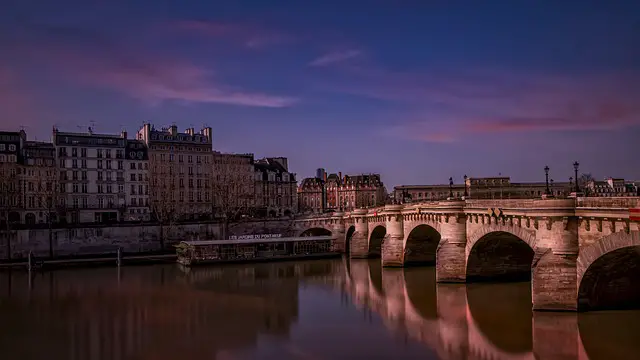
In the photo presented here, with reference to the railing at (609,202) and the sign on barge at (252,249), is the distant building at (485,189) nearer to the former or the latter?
the sign on barge at (252,249)

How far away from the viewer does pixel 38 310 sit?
143ft

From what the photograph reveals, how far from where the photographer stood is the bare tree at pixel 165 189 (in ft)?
311

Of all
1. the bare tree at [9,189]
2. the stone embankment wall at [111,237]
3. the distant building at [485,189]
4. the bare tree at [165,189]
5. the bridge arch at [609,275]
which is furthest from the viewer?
the distant building at [485,189]

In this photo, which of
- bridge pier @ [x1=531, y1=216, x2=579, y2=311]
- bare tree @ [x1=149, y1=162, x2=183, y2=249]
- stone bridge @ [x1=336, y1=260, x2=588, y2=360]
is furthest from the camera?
bare tree @ [x1=149, y1=162, x2=183, y2=249]

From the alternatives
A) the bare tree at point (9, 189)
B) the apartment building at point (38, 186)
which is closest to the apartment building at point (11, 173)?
the bare tree at point (9, 189)

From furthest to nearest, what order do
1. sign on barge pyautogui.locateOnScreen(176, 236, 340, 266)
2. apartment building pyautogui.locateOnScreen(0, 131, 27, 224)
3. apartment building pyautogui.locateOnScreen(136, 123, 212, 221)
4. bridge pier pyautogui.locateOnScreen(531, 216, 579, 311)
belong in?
apartment building pyautogui.locateOnScreen(136, 123, 212, 221)
apartment building pyautogui.locateOnScreen(0, 131, 27, 224)
sign on barge pyautogui.locateOnScreen(176, 236, 340, 266)
bridge pier pyautogui.locateOnScreen(531, 216, 579, 311)

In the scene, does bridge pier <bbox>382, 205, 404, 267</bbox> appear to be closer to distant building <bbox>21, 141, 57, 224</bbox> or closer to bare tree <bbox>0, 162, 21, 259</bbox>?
distant building <bbox>21, 141, 57, 224</bbox>

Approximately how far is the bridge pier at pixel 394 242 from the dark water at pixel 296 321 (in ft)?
14.4

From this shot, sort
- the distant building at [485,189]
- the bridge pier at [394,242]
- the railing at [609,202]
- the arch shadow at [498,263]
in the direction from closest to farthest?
the railing at [609,202] < the arch shadow at [498,263] < the bridge pier at [394,242] < the distant building at [485,189]

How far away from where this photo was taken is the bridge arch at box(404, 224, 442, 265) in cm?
6225

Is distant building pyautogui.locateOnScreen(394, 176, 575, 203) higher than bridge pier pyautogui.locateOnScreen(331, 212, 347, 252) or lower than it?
higher

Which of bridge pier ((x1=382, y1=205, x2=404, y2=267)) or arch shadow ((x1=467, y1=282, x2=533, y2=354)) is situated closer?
arch shadow ((x1=467, y1=282, x2=533, y2=354))

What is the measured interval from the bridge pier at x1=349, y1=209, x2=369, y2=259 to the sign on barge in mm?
3398

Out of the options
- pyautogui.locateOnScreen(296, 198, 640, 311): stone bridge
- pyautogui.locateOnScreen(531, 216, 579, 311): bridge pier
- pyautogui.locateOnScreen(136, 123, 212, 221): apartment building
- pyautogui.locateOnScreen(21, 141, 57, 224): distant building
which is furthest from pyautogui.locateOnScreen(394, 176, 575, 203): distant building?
pyautogui.locateOnScreen(531, 216, 579, 311): bridge pier
